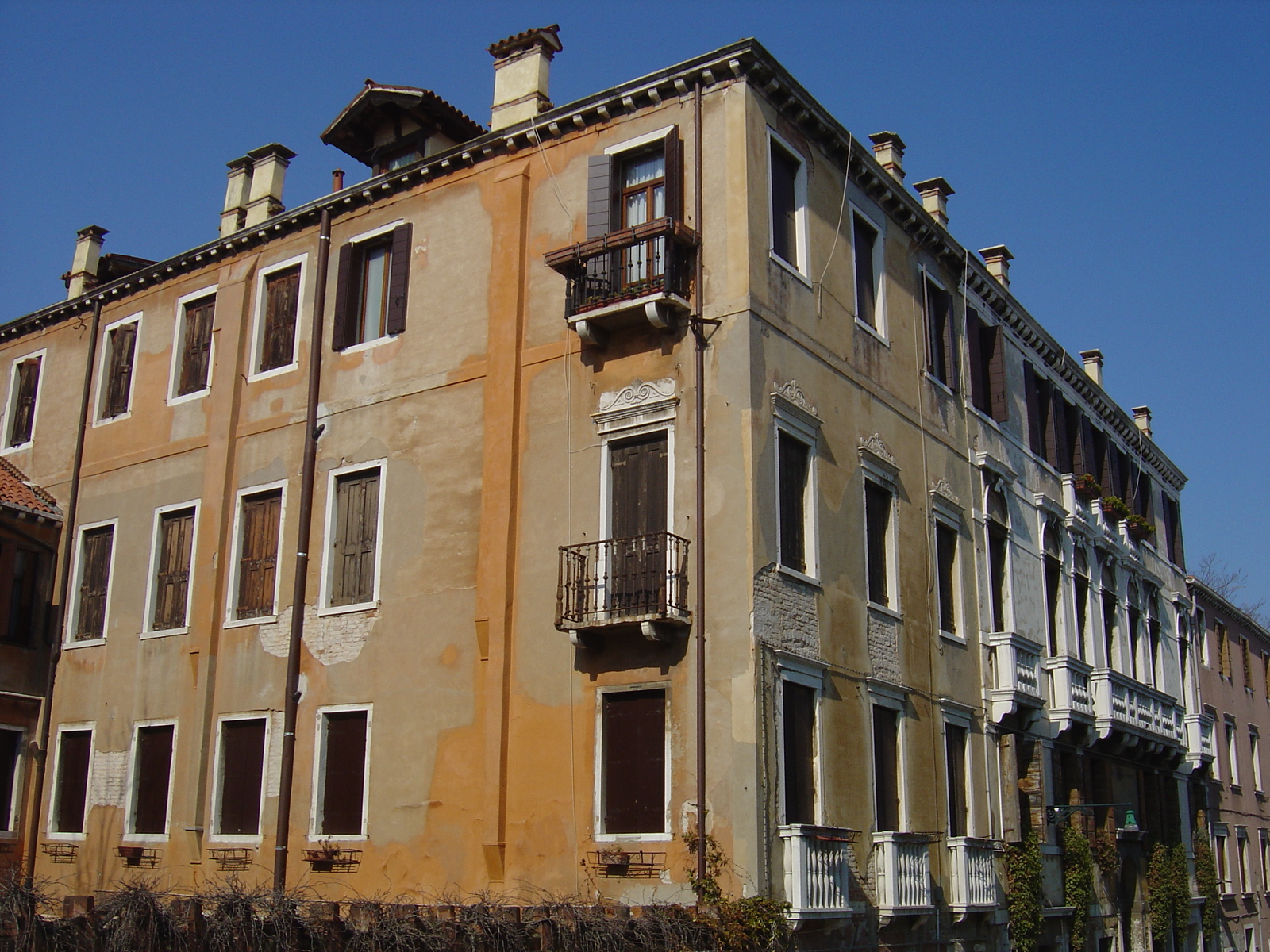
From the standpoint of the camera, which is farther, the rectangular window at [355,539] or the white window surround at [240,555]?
the white window surround at [240,555]

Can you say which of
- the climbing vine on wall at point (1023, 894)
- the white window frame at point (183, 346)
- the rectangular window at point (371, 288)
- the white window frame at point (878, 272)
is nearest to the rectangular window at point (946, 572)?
the white window frame at point (878, 272)

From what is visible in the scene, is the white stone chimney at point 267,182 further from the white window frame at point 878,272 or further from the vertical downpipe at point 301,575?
the white window frame at point 878,272

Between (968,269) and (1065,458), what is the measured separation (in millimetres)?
5999

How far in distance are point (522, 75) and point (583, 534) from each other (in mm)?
7494

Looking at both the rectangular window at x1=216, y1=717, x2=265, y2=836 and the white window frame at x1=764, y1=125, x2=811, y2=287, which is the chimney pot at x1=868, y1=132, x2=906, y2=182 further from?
the rectangular window at x1=216, y1=717, x2=265, y2=836

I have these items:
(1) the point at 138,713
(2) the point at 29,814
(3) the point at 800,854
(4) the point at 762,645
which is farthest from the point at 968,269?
(2) the point at 29,814

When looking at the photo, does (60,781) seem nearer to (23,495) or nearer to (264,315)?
(23,495)

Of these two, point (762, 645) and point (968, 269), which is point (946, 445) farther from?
point (762, 645)

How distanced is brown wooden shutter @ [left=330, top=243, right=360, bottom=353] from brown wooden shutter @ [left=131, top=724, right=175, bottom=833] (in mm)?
6575

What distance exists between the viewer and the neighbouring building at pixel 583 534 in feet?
51.5

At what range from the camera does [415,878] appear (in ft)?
55.4

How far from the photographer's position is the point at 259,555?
20109 mm

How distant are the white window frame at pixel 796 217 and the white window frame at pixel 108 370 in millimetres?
12348

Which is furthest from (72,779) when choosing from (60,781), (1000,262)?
(1000,262)
